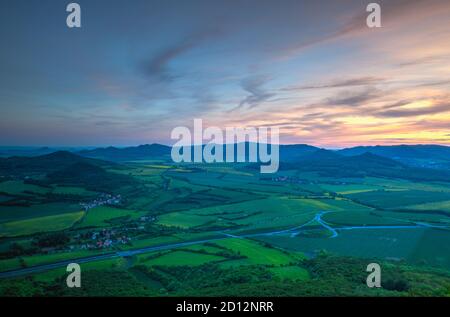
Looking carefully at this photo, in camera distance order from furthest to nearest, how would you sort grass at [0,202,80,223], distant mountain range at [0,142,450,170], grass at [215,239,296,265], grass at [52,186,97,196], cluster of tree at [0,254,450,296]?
→ 1. distant mountain range at [0,142,450,170]
2. grass at [52,186,97,196]
3. grass at [0,202,80,223]
4. grass at [215,239,296,265]
5. cluster of tree at [0,254,450,296]

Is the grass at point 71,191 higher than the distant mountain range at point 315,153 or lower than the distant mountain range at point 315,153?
lower

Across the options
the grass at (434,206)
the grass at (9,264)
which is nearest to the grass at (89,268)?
the grass at (9,264)

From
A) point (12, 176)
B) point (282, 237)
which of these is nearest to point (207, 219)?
point (282, 237)

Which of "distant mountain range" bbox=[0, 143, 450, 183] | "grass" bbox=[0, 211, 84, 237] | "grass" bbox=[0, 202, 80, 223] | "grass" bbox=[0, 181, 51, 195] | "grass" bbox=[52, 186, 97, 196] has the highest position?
"distant mountain range" bbox=[0, 143, 450, 183]

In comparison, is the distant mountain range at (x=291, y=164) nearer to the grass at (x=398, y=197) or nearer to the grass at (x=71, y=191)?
the grass at (x=71, y=191)

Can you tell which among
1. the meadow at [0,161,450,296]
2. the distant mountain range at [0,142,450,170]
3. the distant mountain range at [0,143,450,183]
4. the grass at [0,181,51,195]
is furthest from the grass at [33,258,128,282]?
the distant mountain range at [0,142,450,170]

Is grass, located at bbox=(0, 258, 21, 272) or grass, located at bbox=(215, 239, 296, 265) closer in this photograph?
grass, located at bbox=(0, 258, 21, 272)

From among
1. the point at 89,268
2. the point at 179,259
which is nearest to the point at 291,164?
the point at 179,259

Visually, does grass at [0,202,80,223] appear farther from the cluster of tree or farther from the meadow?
the cluster of tree

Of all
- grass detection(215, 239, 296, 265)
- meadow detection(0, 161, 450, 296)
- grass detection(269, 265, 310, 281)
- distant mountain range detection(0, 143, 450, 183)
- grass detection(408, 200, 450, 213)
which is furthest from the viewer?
distant mountain range detection(0, 143, 450, 183)
